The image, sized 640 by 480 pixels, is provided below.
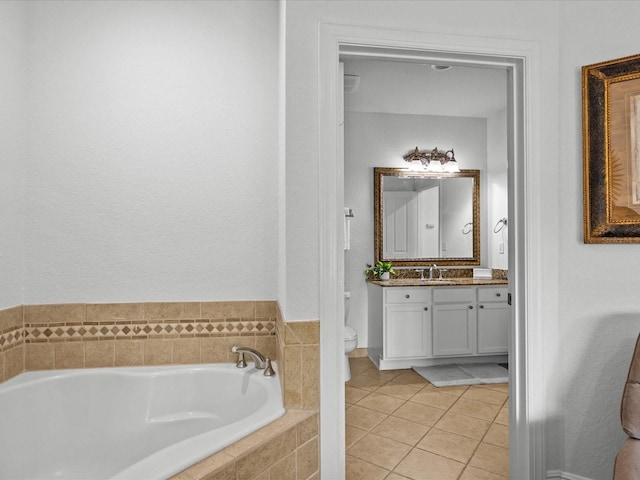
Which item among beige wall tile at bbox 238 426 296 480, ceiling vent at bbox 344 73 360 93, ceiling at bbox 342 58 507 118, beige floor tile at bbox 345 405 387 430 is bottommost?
beige floor tile at bbox 345 405 387 430

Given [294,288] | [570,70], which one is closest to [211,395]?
[294,288]

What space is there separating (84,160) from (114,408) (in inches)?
50.7

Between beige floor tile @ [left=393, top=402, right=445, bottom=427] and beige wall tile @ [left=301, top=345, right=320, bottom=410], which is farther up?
beige wall tile @ [left=301, top=345, right=320, bottom=410]

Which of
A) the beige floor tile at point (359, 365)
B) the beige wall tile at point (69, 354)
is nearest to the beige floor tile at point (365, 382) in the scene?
the beige floor tile at point (359, 365)

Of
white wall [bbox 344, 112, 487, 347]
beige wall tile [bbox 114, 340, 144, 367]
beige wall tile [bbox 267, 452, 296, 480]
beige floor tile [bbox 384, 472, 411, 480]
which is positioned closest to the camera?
beige wall tile [bbox 267, 452, 296, 480]

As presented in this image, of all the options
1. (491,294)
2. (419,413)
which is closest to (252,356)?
(419,413)

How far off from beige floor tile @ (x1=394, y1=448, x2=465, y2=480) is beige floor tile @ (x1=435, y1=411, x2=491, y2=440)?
1.20ft

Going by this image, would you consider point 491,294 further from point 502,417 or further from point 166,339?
point 166,339

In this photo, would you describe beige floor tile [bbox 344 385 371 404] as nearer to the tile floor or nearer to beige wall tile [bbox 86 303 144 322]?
the tile floor

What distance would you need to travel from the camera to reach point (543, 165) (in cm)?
181

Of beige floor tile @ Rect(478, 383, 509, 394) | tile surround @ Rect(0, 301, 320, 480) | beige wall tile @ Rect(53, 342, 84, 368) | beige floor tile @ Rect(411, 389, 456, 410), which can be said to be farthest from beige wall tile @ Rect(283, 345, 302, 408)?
beige floor tile @ Rect(478, 383, 509, 394)

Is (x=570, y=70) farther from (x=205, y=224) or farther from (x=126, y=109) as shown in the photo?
(x=126, y=109)

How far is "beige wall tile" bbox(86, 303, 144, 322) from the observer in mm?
2094

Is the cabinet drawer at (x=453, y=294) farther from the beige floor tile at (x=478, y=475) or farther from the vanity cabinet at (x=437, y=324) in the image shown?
the beige floor tile at (x=478, y=475)
